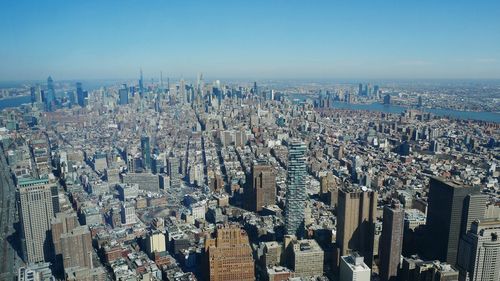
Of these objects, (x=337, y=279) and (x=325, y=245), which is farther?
(x=325, y=245)

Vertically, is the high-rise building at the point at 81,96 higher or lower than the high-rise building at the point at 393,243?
higher

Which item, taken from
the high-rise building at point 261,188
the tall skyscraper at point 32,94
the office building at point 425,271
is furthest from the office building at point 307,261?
the tall skyscraper at point 32,94

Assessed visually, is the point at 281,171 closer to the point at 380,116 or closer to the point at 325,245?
the point at 325,245

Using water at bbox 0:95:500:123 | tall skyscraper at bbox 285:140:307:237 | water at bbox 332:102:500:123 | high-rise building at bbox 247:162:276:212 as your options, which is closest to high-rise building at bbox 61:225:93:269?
tall skyscraper at bbox 285:140:307:237

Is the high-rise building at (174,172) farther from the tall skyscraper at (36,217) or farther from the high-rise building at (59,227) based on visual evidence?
the tall skyscraper at (36,217)

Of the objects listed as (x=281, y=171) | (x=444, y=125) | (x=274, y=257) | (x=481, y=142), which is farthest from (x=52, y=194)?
(x=444, y=125)
